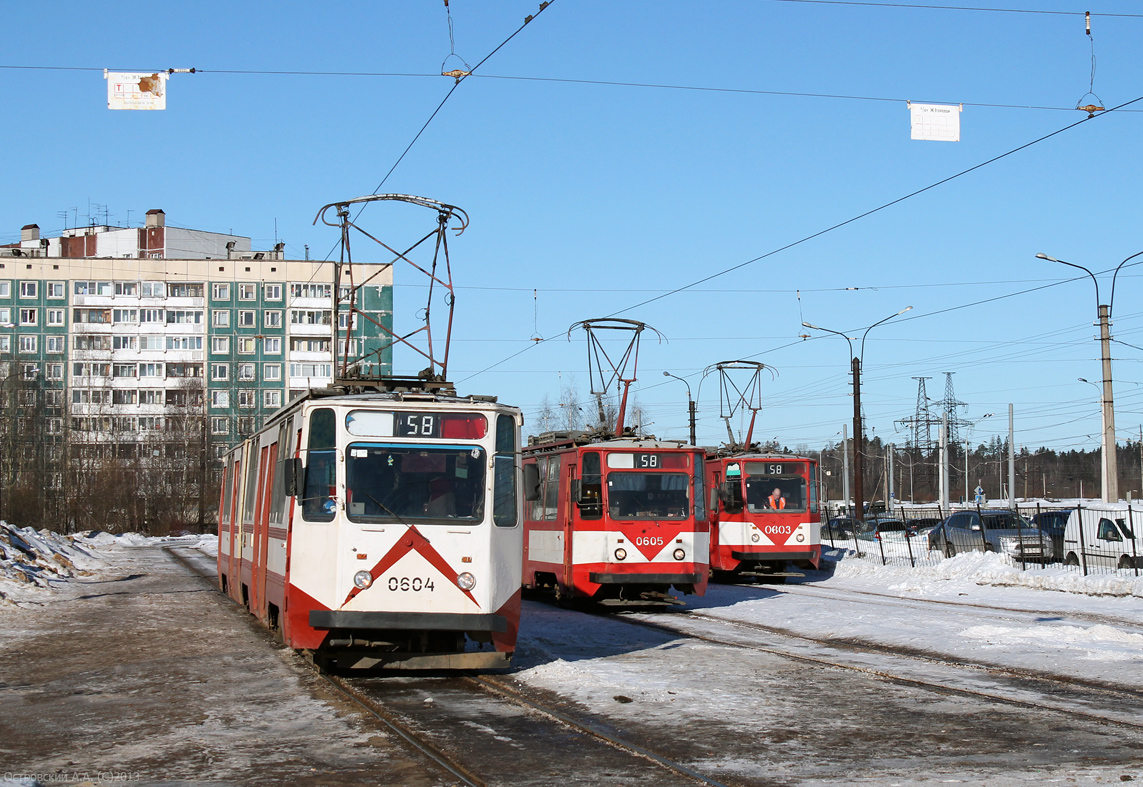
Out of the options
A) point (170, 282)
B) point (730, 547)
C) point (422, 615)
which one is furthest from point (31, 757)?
point (170, 282)

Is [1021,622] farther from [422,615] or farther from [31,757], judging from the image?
[31,757]

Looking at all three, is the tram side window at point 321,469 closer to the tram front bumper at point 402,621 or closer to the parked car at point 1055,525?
the tram front bumper at point 402,621

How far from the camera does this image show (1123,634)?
558 inches

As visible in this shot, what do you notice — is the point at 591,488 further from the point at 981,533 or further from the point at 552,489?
the point at 981,533

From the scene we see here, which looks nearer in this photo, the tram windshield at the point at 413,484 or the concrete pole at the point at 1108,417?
the tram windshield at the point at 413,484

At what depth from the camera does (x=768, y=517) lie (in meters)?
24.9

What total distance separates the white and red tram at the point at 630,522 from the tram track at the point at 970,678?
9.79ft

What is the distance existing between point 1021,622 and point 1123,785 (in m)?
10.3

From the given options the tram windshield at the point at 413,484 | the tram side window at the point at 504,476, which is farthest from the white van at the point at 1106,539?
the tram windshield at the point at 413,484

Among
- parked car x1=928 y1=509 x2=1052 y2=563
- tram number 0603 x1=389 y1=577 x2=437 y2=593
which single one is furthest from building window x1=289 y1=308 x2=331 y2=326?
tram number 0603 x1=389 y1=577 x2=437 y2=593

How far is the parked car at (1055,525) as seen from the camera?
91.7 feet

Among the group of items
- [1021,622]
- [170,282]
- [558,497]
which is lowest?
[1021,622]

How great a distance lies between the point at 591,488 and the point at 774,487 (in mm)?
7434

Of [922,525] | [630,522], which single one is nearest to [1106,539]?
[630,522]
